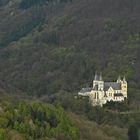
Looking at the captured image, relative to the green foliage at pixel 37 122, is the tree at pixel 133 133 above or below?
below

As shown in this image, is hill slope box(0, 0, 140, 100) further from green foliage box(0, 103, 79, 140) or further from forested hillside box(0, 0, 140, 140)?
green foliage box(0, 103, 79, 140)

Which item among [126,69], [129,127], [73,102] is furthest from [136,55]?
[129,127]

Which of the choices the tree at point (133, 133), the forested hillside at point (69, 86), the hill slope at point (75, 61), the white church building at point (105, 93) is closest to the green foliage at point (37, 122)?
the forested hillside at point (69, 86)

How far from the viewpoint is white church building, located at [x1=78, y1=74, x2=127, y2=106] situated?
11800 centimetres

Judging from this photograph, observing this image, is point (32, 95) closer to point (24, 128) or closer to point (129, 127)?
point (129, 127)

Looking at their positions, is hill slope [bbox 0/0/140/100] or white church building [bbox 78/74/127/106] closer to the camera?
white church building [bbox 78/74/127/106]

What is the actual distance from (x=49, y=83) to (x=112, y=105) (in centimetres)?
4285

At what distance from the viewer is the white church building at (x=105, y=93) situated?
387 feet

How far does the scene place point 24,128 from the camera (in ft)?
277

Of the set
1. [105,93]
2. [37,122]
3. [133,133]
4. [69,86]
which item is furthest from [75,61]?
[37,122]

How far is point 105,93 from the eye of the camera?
118 meters

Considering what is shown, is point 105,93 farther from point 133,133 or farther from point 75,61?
point 75,61

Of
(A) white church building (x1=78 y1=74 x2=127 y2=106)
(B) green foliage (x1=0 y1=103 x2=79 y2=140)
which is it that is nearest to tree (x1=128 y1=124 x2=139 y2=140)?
(B) green foliage (x1=0 y1=103 x2=79 y2=140)

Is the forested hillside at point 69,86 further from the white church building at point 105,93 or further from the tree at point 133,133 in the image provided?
the white church building at point 105,93
